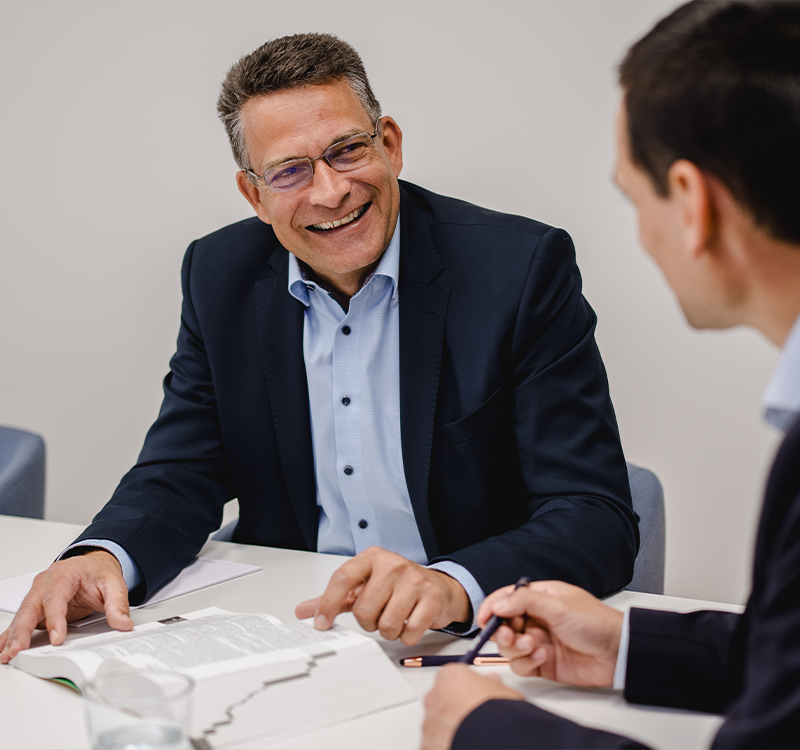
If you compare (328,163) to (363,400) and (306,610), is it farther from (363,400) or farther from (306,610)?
(306,610)

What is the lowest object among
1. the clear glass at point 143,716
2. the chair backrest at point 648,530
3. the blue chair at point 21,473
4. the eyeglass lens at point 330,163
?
the chair backrest at point 648,530

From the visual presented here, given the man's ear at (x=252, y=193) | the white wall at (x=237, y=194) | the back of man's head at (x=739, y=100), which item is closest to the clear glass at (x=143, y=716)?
the back of man's head at (x=739, y=100)

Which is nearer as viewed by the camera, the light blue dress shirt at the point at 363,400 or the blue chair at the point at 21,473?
the light blue dress shirt at the point at 363,400

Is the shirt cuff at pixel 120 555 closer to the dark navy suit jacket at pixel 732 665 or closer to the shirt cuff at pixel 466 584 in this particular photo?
the shirt cuff at pixel 466 584

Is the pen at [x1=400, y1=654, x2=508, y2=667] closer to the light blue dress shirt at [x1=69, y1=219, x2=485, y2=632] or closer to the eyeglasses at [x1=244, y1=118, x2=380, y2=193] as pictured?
the light blue dress shirt at [x1=69, y1=219, x2=485, y2=632]

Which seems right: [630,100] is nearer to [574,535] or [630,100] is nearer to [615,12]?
[574,535]

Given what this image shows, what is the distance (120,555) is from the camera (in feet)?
Result: 5.04

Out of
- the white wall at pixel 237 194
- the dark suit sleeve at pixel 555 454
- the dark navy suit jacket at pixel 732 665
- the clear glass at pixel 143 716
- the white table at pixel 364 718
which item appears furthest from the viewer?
the white wall at pixel 237 194

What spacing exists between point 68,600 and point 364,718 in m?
0.57

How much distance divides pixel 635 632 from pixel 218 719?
0.52 metres

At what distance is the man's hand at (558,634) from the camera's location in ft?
3.57

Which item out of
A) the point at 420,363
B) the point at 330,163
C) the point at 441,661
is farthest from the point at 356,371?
the point at 441,661

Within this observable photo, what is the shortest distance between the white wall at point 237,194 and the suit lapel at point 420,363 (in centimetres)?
124

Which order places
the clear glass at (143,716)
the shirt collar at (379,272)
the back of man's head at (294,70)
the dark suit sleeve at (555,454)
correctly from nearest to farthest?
the clear glass at (143,716) → the dark suit sleeve at (555,454) → the back of man's head at (294,70) → the shirt collar at (379,272)
